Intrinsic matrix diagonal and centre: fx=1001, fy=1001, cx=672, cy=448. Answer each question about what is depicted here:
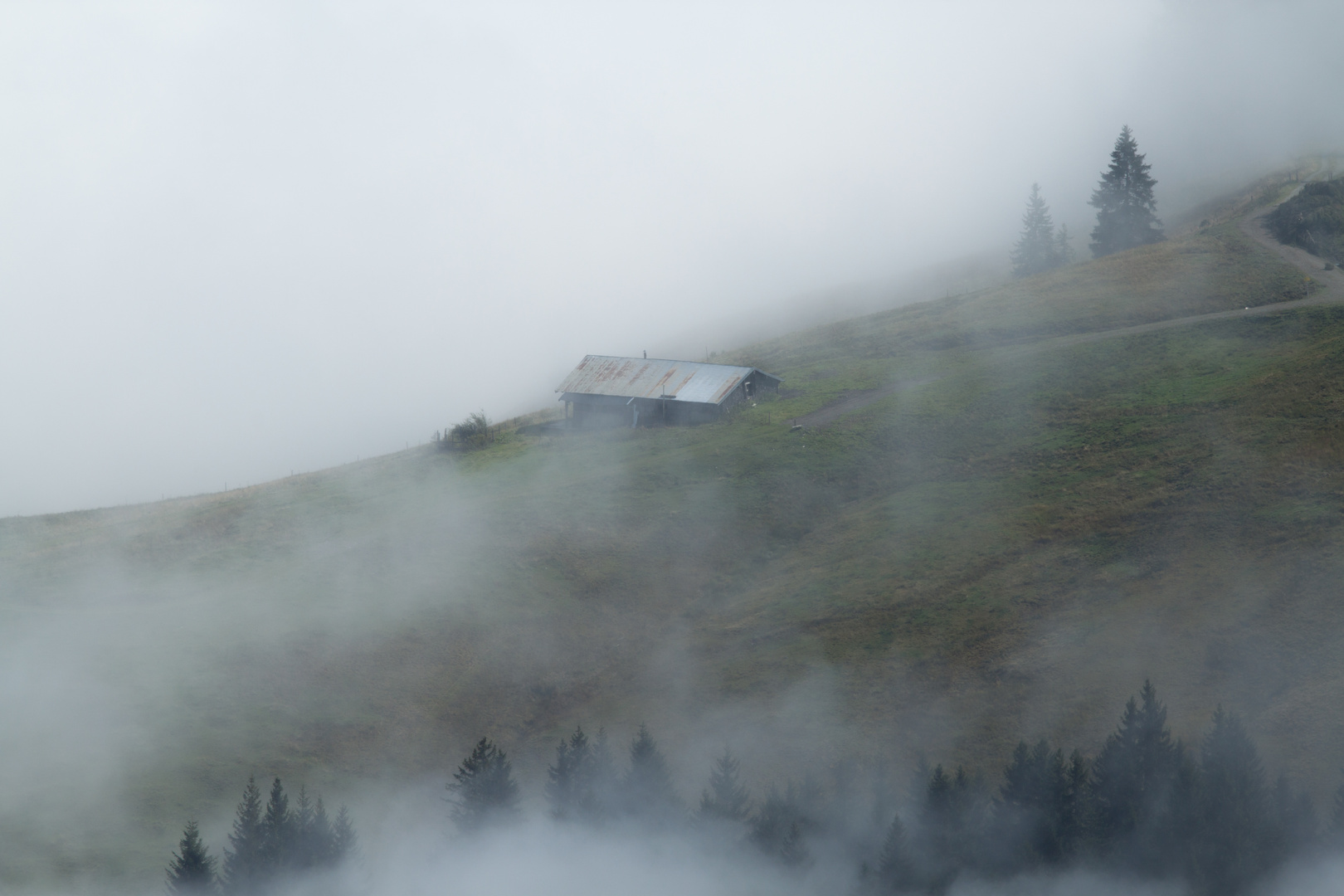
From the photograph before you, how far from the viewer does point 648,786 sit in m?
34.0

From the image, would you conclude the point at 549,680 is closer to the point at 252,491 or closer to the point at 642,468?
the point at 642,468

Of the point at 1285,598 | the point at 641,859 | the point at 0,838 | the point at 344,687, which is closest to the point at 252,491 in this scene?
the point at 344,687

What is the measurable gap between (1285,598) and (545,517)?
34624mm

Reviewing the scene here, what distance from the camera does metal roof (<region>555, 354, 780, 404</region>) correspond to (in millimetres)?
72000

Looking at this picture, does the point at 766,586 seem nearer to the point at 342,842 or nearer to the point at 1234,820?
the point at 1234,820

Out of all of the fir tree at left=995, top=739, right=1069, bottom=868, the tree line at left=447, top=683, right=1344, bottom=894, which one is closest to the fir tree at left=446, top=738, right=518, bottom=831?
the tree line at left=447, top=683, right=1344, bottom=894

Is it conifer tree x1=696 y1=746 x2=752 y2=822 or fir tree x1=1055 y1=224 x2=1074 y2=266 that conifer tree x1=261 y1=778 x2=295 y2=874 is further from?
fir tree x1=1055 y1=224 x2=1074 y2=266

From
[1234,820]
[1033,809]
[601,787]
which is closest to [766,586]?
[601,787]

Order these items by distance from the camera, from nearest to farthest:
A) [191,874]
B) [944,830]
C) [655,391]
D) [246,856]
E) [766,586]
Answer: [191,874]
[246,856]
[944,830]
[766,586]
[655,391]

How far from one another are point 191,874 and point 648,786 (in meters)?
14.0

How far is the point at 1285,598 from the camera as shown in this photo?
37719 mm

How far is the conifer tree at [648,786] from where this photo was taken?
110ft

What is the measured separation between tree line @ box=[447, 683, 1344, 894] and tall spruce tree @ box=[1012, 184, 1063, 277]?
91.3 m

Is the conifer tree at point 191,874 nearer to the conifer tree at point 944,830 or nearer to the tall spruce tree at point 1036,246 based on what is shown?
the conifer tree at point 944,830
